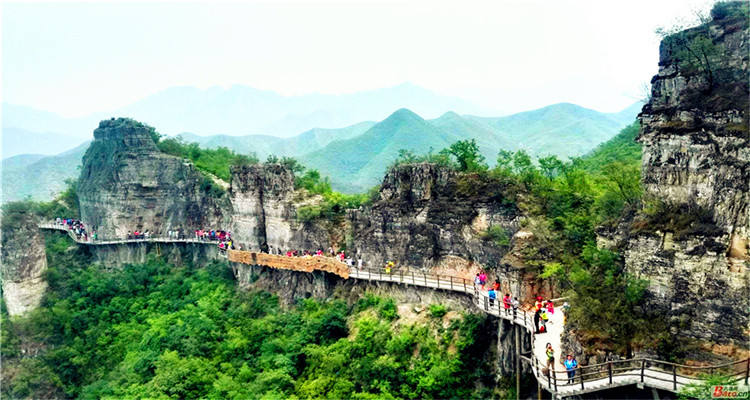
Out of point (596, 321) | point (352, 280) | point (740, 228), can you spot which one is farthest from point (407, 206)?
point (740, 228)

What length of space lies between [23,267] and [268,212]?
21594mm

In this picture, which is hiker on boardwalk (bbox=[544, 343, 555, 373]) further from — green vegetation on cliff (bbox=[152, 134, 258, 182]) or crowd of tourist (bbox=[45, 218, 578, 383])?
green vegetation on cliff (bbox=[152, 134, 258, 182])

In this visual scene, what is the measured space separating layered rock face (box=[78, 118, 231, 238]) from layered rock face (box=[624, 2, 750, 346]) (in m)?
35.0

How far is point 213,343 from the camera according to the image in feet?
106

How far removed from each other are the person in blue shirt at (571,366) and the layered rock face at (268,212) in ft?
64.0

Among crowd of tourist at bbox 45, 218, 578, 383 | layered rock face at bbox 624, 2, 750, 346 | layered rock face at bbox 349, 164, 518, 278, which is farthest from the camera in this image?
layered rock face at bbox 349, 164, 518, 278

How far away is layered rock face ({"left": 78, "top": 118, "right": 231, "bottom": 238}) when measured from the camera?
4538cm

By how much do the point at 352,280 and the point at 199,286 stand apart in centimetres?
1407

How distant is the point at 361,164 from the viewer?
93.7 metres

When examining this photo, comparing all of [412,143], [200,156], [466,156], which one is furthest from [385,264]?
[412,143]

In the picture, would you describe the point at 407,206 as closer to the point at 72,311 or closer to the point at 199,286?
the point at 199,286

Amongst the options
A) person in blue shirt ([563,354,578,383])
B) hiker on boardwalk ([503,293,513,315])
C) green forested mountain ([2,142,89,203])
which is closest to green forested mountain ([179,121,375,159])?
green forested mountain ([2,142,89,203])

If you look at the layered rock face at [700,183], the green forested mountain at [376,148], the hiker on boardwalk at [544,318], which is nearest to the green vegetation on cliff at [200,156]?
the green forested mountain at [376,148]

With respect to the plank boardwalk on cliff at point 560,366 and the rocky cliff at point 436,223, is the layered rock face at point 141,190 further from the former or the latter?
the plank boardwalk on cliff at point 560,366
